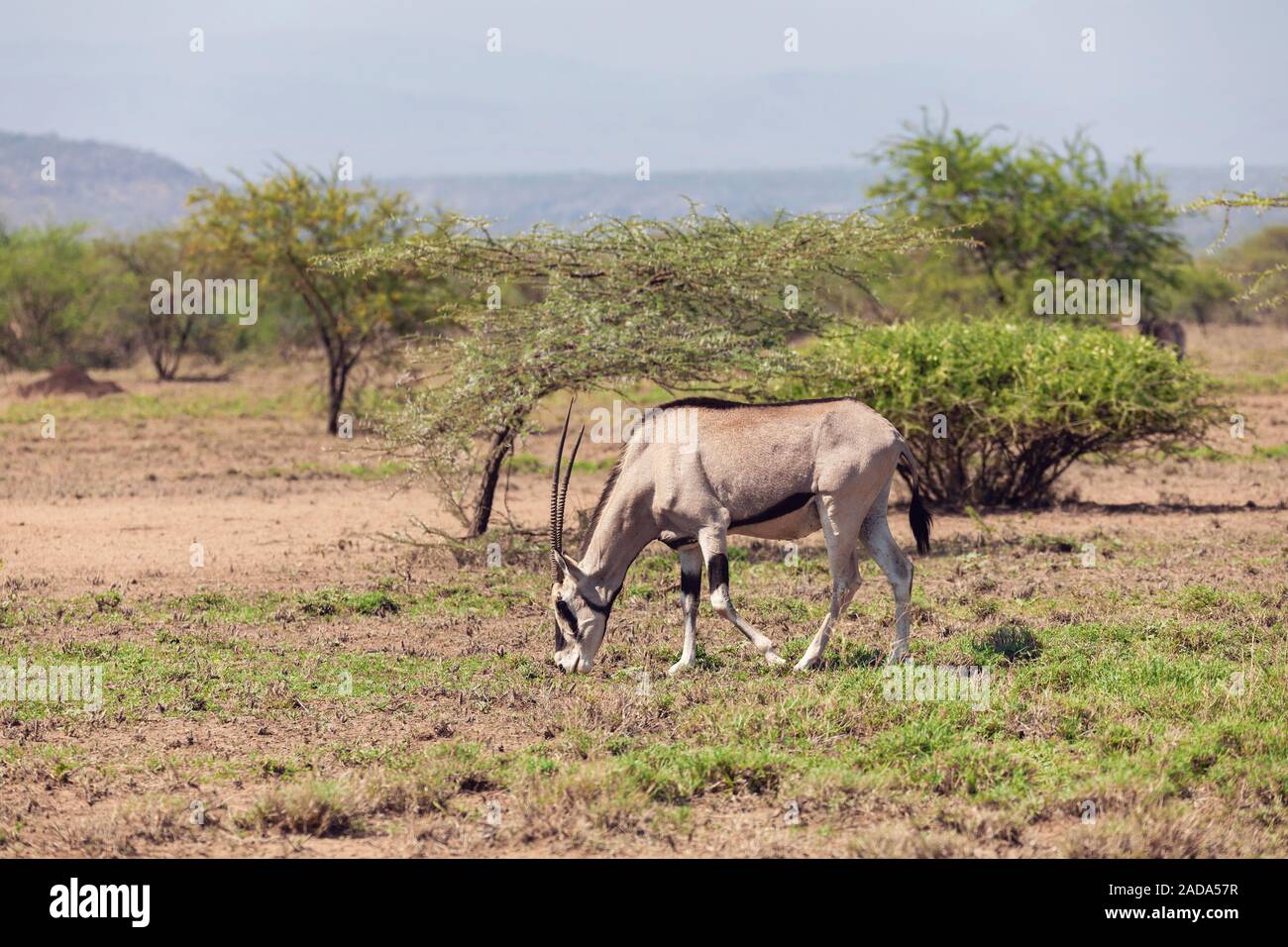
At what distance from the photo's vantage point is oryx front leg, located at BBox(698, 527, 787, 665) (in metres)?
8.58

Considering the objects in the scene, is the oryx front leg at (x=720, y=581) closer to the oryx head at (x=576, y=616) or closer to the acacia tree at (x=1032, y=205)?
the oryx head at (x=576, y=616)

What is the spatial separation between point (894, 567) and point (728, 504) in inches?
43.6

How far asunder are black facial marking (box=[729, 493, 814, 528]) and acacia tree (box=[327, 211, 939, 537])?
339cm

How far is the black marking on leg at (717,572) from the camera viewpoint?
338 inches

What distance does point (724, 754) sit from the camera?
682 cm

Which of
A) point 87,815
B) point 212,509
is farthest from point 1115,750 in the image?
point 212,509

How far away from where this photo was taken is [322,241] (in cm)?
2580

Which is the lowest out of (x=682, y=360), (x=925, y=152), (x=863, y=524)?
(x=863, y=524)

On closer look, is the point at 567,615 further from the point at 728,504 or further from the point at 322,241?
the point at 322,241

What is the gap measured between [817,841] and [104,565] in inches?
341

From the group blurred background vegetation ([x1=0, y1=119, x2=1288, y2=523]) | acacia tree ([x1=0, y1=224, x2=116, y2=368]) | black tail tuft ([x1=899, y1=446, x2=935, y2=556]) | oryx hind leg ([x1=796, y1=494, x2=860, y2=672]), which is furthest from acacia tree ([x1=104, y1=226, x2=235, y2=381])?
oryx hind leg ([x1=796, y1=494, x2=860, y2=672])

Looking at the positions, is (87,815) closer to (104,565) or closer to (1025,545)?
(104,565)

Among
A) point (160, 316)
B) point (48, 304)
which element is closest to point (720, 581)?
point (160, 316)

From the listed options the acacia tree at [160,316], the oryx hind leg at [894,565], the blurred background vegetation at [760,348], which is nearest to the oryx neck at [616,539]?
the oryx hind leg at [894,565]
